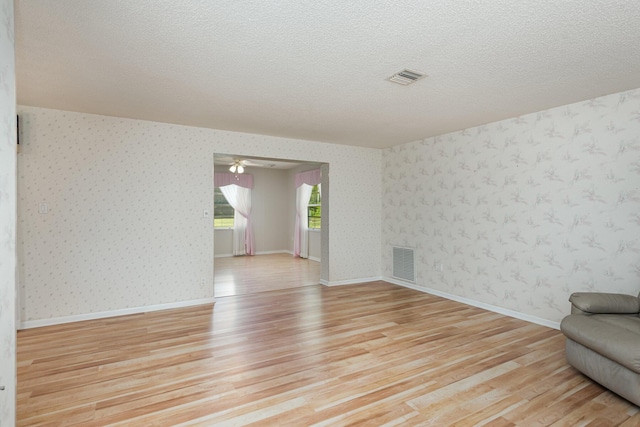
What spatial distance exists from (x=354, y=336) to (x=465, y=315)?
160 cm

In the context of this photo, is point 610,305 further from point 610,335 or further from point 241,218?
point 241,218

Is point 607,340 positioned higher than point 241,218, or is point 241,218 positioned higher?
point 241,218

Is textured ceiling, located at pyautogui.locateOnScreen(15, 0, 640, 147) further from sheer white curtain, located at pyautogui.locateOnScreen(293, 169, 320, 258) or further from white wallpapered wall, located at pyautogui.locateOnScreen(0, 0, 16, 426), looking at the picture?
sheer white curtain, located at pyautogui.locateOnScreen(293, 169, 320, 258)

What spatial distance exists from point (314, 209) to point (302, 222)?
52cm

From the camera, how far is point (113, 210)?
157 inches

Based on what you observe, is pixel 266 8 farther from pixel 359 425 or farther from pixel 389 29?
pixel 359 425

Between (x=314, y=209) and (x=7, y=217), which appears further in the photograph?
(x=314, y=209)

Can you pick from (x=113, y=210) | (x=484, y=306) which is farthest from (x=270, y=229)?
(x=484, y=306)

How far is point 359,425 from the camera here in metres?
1.97

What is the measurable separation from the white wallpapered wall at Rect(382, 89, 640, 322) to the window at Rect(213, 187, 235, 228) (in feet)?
18.1

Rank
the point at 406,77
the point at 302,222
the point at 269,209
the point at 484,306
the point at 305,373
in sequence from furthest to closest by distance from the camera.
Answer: the point at 269,209 → the point at 302,222 → the point at 484,306 → the point at 406,77 → the point at 305,373

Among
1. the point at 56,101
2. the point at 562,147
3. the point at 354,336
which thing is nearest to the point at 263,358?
the point at 354,336

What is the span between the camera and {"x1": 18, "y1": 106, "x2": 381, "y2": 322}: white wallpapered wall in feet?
11.9

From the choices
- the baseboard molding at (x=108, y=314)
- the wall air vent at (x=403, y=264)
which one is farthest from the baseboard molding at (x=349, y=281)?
the baseboard molding at (x=108, y=314)
